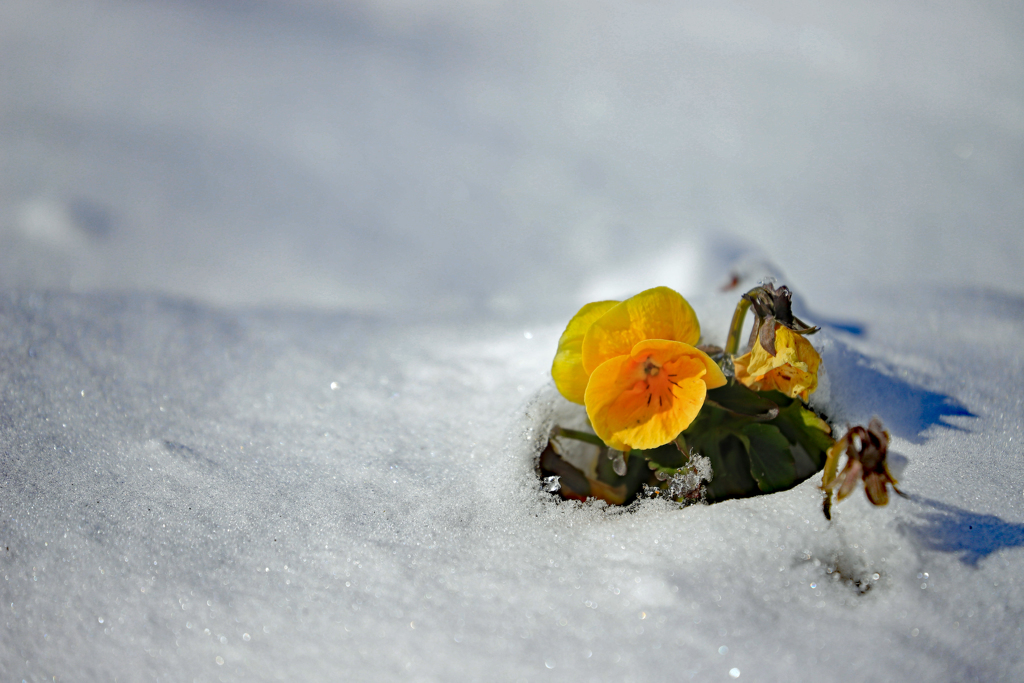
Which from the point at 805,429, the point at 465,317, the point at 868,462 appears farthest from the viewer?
the point at 465,317

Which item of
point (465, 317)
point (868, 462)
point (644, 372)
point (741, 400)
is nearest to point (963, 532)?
point (868, 462)

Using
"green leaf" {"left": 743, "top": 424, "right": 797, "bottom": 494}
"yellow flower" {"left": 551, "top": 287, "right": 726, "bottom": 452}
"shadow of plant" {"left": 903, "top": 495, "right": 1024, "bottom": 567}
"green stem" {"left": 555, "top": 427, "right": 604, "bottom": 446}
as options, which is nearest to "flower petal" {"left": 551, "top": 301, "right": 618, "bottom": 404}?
"yellow flower" {"left": 551, "top": 287, "right": 726, "bottom": 452}

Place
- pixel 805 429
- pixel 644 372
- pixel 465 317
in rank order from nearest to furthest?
pixel 644 372 < pixel 805 429 < pixel 465 317

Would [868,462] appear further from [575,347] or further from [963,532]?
[575,347]

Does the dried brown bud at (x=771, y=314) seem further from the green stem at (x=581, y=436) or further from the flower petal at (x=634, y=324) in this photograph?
the green stem at (x=581, y=436)

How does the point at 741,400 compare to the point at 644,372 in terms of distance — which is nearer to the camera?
the point at 644,372

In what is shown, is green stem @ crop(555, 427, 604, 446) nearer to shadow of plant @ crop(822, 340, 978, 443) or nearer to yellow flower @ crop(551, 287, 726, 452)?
yellow flower @ crop(551, 287, 726, 452)
